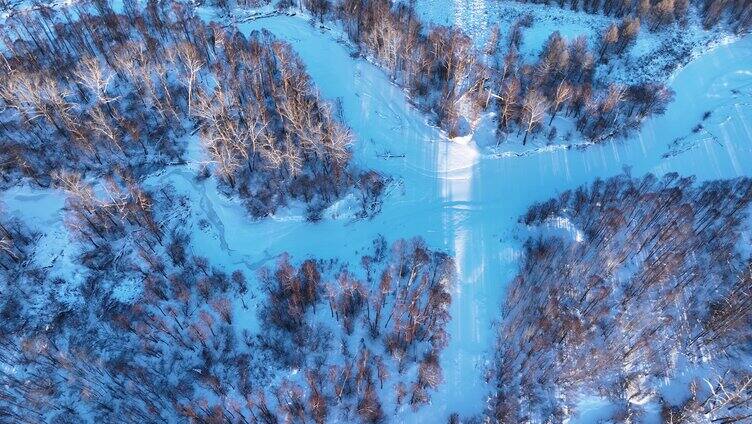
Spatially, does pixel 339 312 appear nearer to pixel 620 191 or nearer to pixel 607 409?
pixel 607 409

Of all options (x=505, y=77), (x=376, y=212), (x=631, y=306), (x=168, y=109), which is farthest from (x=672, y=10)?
(x=168, y=109)

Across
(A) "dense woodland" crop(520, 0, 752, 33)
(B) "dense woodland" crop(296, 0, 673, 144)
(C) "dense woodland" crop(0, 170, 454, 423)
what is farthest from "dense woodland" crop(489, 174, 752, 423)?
(A) "dense woodland" crop(520, 0, 752, 33)

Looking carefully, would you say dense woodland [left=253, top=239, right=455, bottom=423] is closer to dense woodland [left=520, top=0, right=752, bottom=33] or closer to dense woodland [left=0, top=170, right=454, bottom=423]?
dense woodland [left=0, top=170, right=454, bottom=423]

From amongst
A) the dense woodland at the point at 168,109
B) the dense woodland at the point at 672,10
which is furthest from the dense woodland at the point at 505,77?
the dense woodland at the point at 168,109

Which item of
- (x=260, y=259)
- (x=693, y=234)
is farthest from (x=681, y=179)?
(x=260, y=259)

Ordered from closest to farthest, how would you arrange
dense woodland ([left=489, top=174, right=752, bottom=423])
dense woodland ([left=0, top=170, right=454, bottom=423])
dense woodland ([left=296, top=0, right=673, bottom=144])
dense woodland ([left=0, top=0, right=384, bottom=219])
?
1. dense woodland ([left=0, top=170, right=454, bottom=423])
2. dense woodland ([left=489, top=174, right=752, bottom=423])
3. dense woodland ([left=0, top=0, right=384, bottom=219])
4. dense woodland ([left=296, top=0, right=673, bottom=144])
